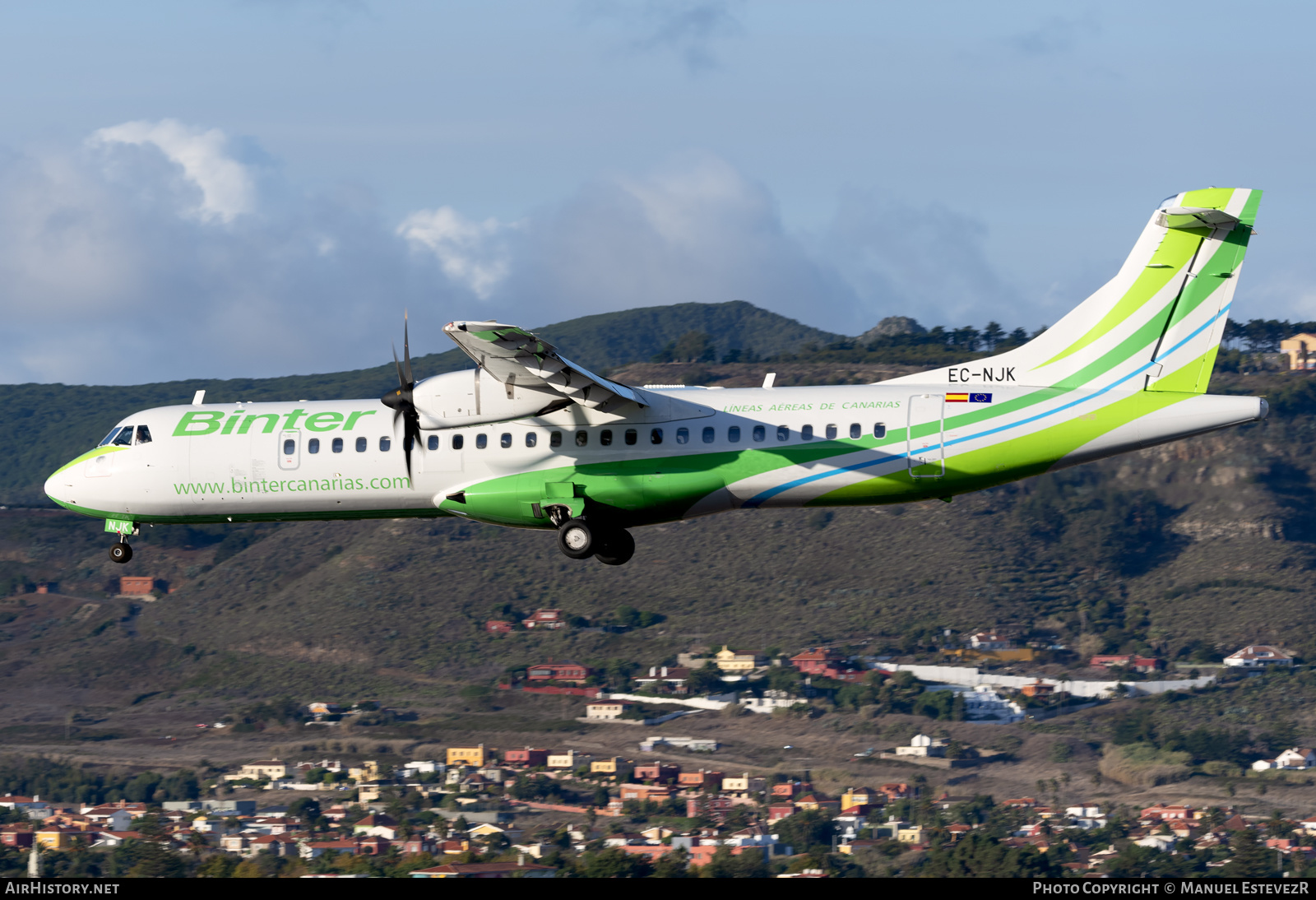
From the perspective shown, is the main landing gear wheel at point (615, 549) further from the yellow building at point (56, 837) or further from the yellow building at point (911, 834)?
the yellow building at point (56, 837)

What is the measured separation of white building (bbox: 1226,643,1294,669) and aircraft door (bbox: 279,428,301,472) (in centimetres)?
8942

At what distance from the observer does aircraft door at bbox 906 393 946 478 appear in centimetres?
2998

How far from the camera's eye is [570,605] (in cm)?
11462

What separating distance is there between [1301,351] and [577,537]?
12983 cm

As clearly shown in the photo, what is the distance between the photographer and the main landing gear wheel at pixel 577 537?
31.3 meters

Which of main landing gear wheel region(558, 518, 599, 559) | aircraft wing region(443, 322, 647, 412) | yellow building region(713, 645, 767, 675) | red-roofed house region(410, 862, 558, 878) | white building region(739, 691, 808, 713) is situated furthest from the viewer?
yellow building region(713, 645, 767, 675)

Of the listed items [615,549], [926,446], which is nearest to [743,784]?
[615,549]

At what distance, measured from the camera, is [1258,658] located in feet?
352

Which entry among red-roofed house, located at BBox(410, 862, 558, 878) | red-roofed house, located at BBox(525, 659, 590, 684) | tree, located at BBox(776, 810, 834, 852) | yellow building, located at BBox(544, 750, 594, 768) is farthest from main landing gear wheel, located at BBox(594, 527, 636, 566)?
red-roofed house, located at BBox(525, 659, 590, 684)

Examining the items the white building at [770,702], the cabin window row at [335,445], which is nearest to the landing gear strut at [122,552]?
the cabin window row at [335,445]

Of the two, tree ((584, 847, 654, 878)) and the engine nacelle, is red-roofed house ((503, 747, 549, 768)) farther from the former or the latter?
the engine nacelle
